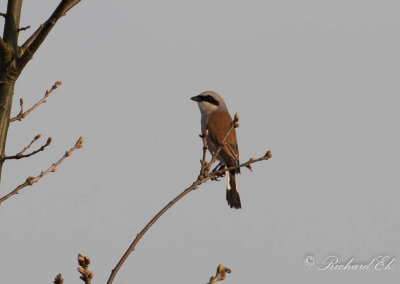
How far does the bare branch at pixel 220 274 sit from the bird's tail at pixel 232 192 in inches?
230

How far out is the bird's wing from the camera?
9211mm

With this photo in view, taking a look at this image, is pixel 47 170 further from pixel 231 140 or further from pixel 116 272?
pixel 231 140

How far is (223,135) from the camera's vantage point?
9289 millimetres

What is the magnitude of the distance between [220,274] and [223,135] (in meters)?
6.37

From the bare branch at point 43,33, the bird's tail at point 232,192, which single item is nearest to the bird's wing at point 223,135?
the bird's tail at point 232,192

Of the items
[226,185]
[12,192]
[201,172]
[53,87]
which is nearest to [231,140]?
[226,185]

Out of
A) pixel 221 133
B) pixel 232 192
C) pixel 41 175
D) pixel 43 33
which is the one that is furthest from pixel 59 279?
pixel 221 133

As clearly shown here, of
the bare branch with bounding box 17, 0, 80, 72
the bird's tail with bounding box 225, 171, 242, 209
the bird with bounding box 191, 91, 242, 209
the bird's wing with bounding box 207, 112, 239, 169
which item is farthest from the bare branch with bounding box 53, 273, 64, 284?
the bird's wing with bounding box 207, 112, 239, 169

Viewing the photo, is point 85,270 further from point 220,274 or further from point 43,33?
point 43,33

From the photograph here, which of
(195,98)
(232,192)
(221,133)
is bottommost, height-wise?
(232,192)

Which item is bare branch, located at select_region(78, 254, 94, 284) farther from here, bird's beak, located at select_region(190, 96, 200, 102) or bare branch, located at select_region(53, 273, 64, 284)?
bird's beak, located at select_region(190, 96, 200, 102)

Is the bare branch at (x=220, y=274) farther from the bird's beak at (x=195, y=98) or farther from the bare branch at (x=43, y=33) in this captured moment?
the bird's beak at (x=195, y=98)

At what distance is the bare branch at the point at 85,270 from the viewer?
116 inches

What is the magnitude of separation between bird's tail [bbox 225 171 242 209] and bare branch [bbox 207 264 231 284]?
5.84m
